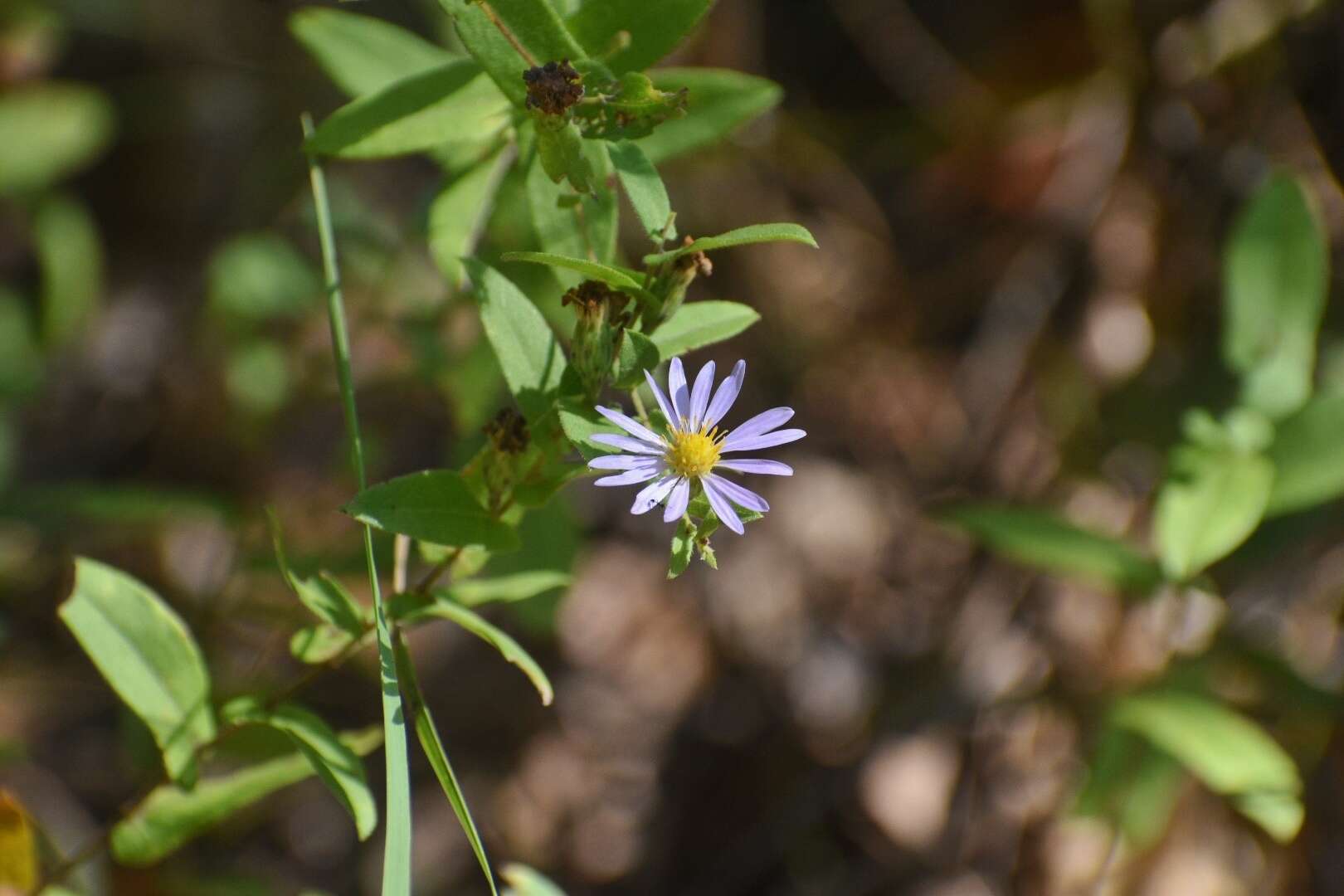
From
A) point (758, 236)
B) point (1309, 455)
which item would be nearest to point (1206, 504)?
point (1309, 455)

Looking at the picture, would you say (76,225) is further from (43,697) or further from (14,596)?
(43,697)

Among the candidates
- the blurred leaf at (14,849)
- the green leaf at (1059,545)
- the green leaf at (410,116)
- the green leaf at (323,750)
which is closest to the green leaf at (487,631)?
the green leaf at (323,750)

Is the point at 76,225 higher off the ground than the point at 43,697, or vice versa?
the point at 76,225

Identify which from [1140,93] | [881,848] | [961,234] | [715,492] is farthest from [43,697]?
[1140,93]

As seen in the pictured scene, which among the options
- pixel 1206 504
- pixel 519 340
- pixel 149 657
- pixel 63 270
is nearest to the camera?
pixel 519 340

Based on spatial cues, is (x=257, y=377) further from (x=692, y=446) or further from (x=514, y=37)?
(x=692, y=446)
